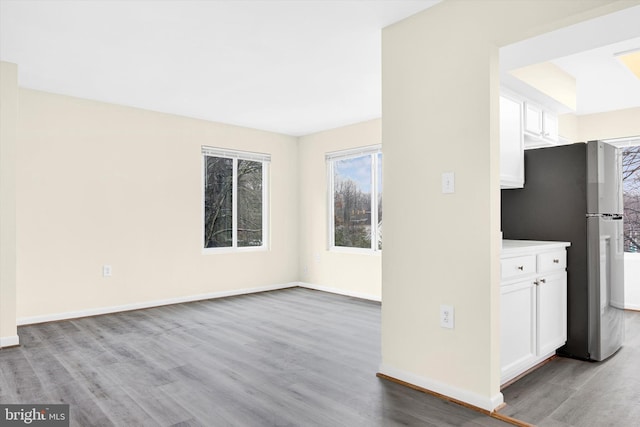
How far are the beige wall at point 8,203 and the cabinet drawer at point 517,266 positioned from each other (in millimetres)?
3891

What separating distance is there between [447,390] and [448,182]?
122 centimetres

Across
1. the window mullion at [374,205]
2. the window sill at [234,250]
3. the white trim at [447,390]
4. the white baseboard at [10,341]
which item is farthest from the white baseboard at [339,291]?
the white baseboard at [10,341]

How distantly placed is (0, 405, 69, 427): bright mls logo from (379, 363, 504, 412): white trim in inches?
74.4

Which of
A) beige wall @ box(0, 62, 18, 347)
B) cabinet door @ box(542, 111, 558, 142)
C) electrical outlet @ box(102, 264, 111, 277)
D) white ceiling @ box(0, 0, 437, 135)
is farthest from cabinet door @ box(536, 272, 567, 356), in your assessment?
electrical outlet @ box(102, 264, 111, 277)

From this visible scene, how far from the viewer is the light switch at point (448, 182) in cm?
239

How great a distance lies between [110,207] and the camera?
4.66 meters

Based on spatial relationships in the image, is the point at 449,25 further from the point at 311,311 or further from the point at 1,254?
the point at 1,254

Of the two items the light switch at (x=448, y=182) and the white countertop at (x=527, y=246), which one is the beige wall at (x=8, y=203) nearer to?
the light switch at (x=448, y=182)

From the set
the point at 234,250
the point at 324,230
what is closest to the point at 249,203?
the point at 234,250

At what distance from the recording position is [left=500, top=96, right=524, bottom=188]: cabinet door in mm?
2904

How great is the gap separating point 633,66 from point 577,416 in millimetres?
3324

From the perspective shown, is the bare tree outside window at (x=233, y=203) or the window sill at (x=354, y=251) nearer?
the window sill at (x=354, y=251)

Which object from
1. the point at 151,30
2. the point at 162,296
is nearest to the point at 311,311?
the point at 162,296

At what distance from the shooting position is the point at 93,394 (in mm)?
2475
